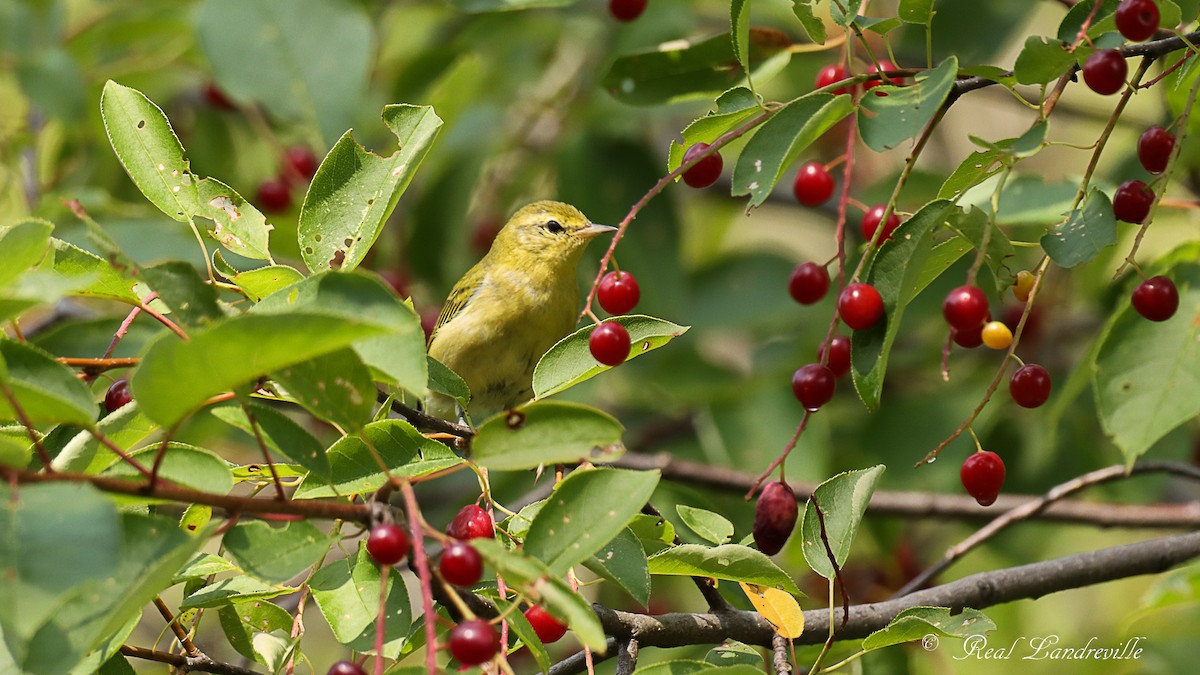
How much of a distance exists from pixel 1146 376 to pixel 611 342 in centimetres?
122

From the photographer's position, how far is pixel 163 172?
2.14 meters

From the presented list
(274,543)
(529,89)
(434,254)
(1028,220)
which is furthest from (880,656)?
(529,89)

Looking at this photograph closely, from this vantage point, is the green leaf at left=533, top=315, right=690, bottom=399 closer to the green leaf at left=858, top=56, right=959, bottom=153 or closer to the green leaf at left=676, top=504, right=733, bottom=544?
the green leaf at left=676, top=504, right=733, bottom=544

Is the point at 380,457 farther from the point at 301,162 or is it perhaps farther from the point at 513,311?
the point at 301,162

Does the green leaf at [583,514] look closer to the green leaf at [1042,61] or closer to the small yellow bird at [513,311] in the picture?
the green leaf at [1042,61]

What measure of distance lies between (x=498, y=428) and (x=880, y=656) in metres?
1.56

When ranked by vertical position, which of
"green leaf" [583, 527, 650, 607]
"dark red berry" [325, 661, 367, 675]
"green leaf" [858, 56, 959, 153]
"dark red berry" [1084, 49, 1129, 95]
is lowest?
"green leaf" [583, 527, 650, 607]

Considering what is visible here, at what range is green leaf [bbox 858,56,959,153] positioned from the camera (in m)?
1.86

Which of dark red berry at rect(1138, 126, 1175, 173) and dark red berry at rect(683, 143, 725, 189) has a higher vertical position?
dark red berry at rect(1138, 126, 1175, 173)

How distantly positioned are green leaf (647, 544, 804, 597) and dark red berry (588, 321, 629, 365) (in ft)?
1.14

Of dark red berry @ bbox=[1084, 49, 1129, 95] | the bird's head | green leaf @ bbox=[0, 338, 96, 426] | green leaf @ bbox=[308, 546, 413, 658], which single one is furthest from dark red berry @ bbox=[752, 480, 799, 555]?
the bird's head

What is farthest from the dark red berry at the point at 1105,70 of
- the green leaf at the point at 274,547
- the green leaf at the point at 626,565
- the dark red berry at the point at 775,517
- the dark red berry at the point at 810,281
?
the green leaf at the point at 274,547

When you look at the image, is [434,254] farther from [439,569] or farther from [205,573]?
[439,569]

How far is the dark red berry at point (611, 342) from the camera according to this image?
6.70 feet
